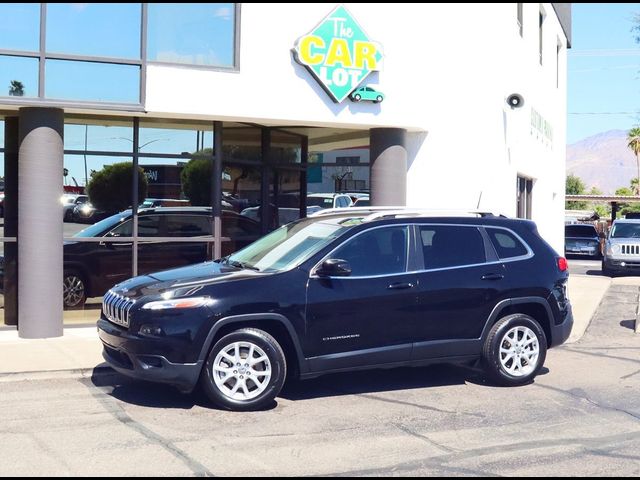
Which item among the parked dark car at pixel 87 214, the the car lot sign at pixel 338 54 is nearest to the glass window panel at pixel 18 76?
the parked dark car at pixel 87 214

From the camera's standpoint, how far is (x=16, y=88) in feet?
35.4

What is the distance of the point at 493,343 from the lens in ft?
28.9

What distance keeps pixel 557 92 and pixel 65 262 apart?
15.0m

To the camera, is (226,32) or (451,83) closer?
(226,32)

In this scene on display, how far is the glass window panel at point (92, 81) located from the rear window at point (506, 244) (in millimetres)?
5243

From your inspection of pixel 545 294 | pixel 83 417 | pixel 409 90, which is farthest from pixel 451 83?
pixel 83 417

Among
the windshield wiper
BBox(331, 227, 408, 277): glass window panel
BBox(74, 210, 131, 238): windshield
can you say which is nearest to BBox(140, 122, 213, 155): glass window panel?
BBox(74, 210, 131, 238): windshield

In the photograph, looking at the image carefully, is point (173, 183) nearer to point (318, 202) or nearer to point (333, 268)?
point (318, 202)

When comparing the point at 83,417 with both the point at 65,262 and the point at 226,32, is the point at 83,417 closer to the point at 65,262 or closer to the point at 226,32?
the point at 65,262

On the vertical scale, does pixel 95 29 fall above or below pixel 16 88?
above

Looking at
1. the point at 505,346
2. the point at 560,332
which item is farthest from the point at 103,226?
the point at 560,332

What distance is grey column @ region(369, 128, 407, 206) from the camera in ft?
44.3

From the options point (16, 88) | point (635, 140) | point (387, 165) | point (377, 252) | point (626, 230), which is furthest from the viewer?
point (635, 140)

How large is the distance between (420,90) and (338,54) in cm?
151
